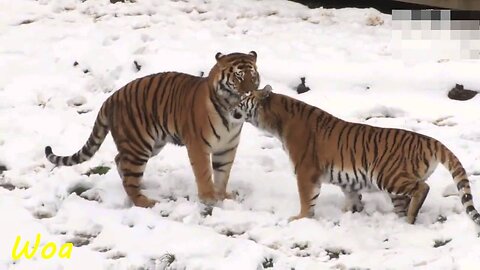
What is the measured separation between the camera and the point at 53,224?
526cm

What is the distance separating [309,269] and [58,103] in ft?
11.7

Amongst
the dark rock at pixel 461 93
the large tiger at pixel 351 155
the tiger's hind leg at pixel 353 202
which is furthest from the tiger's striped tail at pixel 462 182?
the dark rock at pixel 461 93

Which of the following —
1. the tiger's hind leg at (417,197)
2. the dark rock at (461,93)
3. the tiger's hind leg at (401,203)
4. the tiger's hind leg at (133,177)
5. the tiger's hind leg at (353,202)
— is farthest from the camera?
the dark rock at (461,93)

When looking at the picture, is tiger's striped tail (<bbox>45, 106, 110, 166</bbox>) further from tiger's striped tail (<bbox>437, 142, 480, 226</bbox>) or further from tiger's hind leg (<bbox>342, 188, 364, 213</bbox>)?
tiger's striped tail (<bbox>437, 142, 480, 226</bbox>)

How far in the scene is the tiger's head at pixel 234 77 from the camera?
5.52 metres

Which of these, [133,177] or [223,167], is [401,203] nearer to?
[223,167]

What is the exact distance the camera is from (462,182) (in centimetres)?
503

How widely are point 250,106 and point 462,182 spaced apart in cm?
147

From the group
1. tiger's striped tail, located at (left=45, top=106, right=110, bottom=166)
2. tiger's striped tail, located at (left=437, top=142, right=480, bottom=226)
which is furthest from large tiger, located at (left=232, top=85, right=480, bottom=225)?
tiger's striped tail, located at (left=45, top=106, right=110, bottom=166)

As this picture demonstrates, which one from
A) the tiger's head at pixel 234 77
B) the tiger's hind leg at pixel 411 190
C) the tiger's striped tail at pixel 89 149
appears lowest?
the tiger's hind leg at pixel 411 190

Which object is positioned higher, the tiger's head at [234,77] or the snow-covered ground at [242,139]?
the tiger's head at [234,77]

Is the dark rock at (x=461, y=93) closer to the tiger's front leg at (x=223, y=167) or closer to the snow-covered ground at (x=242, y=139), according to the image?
the snow-covered ground at (x=242, y=139)

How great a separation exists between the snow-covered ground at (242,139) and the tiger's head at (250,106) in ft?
1.75

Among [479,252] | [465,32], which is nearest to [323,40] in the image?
[465,32]
